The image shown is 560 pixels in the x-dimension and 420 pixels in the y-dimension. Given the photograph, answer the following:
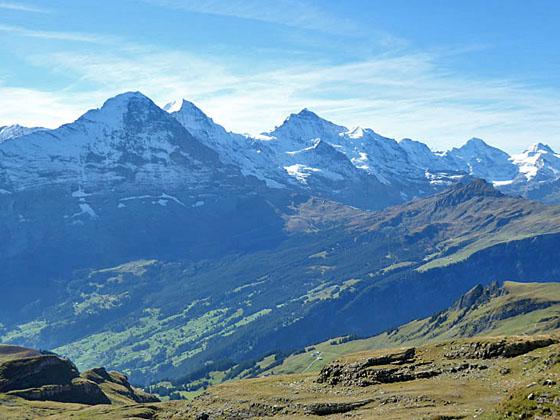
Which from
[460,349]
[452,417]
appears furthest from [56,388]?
[452,417]

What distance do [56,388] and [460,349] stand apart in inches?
4161

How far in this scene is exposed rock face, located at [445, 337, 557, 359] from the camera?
83125 mm

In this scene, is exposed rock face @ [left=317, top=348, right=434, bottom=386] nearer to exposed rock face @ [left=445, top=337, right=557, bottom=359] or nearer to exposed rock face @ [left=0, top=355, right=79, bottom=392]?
exposed rock face @ [left=445, top=337, right=557, bottom=359]

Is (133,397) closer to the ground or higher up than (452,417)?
closer to the ground

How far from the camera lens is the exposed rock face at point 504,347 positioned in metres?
83.1

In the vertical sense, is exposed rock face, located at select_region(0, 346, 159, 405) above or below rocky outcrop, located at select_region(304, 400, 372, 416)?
below

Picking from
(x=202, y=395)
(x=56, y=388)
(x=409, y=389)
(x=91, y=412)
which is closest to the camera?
(x=409, y=389)

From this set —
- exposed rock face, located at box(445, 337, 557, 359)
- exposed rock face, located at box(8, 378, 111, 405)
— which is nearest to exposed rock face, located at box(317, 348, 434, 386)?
exposed rock face, located at box(445, 337, 557, 359)

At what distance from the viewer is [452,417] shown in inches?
2483

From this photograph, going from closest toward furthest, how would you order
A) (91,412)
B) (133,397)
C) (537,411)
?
(537,411)
(91,412)
(133,397)

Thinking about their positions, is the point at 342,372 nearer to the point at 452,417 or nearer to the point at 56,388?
the point at 452,417

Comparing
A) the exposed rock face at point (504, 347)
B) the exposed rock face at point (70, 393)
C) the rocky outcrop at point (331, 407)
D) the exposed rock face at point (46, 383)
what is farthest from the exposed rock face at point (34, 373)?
the exposed rock face at point (504, 347)

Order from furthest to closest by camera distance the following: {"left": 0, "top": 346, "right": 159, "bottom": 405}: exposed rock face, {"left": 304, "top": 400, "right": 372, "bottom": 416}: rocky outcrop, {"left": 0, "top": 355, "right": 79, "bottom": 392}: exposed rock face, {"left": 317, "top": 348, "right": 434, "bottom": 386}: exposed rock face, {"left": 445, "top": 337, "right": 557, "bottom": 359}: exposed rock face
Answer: {"left": 0, "top": 355, "right": 79, "bottom": 392}: exposed rock face → {"left": 0, "top": 346, "right": 159, "bottom": 405}: exposed rock face → {"left": 317, "top": 348, "right": 434, "bottom": 386}: exposed rock face → {"left": 445, "top": 337, "right": 557, "bottom": 359}: exposed rock face → {"left": 304, "top": 400, "right": 372, "bottom": 416}: rocky outcrop

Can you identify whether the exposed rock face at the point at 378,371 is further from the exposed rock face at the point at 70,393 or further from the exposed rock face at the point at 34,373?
the exposed rock face at the point at 34,373
